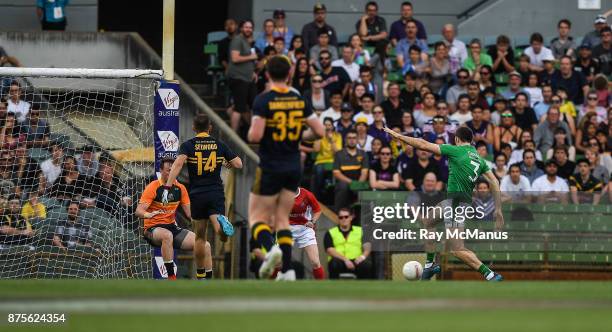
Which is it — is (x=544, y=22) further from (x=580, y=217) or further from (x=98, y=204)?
(x=98, y=204)

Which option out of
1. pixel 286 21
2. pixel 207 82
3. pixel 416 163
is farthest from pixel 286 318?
pixel 207 82

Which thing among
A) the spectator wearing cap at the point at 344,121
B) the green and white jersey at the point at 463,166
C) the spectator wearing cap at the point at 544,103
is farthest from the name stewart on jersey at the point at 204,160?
Result: the spectator wearing cap at the point at 544,103

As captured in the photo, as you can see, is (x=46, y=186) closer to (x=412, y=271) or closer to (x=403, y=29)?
(x=412, y=271)

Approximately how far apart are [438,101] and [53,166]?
744cm

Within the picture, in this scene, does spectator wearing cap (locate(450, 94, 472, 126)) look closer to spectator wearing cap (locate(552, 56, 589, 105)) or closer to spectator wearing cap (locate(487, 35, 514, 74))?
spectator wearing cap (locate(487, 35, 514, 74))

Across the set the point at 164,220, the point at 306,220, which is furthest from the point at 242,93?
the point at 164,220

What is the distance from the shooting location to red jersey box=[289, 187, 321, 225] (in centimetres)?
1783

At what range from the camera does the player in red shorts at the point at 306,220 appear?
1784cm

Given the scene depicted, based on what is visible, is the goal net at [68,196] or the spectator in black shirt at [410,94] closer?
the goal net at [68,196]

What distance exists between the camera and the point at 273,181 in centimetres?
1338

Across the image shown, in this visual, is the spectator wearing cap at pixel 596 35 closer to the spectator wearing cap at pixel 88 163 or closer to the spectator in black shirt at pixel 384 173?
the spectator in black shirt at pixel 384 173

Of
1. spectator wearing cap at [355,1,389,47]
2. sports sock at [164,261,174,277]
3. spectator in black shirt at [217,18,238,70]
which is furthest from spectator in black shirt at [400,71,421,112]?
sports sock at [164,261,174,277]

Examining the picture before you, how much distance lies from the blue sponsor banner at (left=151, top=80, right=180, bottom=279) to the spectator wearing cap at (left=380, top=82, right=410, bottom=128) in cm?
627

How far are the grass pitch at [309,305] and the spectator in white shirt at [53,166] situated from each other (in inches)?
248
